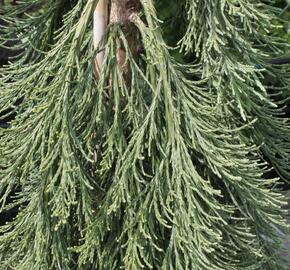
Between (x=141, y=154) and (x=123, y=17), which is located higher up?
(x=123, y=17)

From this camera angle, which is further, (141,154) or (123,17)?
(123,17)

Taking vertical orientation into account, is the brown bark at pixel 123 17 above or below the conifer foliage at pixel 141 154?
above

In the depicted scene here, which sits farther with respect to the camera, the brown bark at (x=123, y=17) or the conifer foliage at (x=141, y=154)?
the brown bark at (x=123, y=17)

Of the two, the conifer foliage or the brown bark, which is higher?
the brown bark

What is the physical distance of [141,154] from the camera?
1.54m

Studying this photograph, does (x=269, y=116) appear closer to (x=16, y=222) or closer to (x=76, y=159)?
(x=76, y=159)

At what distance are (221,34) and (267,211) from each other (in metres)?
0.57

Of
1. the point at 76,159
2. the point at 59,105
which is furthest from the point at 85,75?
the point at 76,159

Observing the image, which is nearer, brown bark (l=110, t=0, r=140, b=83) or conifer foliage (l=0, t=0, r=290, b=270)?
conifer foliage (l=0, t=0, r=290, b=270)

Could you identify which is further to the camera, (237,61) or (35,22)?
(35,22)

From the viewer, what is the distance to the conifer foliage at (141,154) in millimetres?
1475

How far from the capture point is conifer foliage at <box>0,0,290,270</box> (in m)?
1.47

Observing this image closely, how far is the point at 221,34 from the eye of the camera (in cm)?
156

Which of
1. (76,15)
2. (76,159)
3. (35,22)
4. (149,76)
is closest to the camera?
(76,159)
